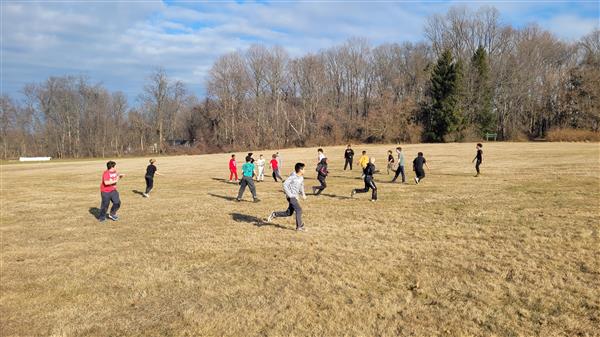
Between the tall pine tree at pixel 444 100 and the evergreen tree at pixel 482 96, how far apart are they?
5.24 meters

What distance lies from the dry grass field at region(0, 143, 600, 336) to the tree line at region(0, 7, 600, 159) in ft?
169

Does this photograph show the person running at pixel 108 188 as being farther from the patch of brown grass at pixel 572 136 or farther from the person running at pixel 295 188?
the patch of brown grass at pixel 572 136

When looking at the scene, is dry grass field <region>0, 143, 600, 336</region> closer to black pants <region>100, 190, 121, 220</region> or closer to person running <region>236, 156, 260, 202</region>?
black pants <region>100, 190, 121, 220</region>

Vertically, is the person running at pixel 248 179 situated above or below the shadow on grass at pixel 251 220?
above

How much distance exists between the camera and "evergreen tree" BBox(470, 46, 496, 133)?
6512cm

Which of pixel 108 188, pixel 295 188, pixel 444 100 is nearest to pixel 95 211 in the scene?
pixel 108 188

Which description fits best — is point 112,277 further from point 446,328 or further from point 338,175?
point 338,175

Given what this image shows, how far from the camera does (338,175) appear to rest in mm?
25562

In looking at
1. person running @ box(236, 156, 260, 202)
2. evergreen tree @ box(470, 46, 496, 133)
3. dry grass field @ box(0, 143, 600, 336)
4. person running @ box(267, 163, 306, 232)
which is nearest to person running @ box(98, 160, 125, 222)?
dry grass field @ box(0, 143, 600, 336)

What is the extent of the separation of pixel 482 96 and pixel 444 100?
7949mm

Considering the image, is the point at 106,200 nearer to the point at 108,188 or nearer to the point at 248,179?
the point at 108,188

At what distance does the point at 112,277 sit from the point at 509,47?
8186 centimetres

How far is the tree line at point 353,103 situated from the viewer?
209 ft

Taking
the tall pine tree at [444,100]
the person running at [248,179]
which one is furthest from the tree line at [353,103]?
the person running at [248,179]
